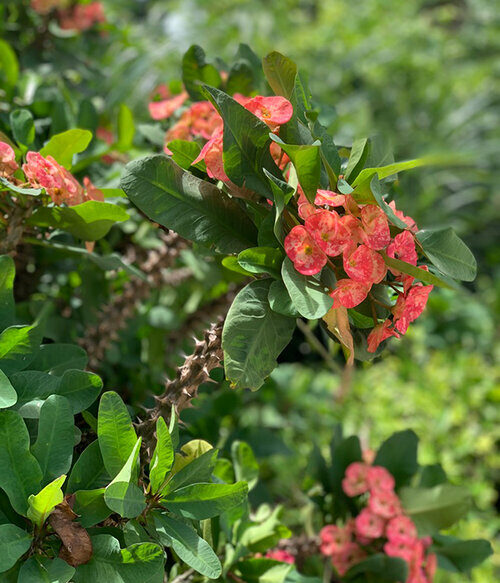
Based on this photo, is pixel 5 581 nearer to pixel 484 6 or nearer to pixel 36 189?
pixel 36 189

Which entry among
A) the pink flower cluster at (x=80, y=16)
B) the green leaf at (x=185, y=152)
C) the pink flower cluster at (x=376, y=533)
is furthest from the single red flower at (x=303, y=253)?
the pink flower cluster at (x=80, y=16)

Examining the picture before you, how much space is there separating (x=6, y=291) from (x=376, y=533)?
1.92 ft

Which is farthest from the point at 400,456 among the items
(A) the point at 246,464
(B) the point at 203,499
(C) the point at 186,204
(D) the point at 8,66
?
(D) the point at 8,66

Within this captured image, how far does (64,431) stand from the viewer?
0.52 meters

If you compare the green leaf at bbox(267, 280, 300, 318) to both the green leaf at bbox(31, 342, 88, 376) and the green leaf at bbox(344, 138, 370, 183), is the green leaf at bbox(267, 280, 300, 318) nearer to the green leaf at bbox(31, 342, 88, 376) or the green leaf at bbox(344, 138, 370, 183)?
the green leaf at bbox(344, 138, 370, 183)

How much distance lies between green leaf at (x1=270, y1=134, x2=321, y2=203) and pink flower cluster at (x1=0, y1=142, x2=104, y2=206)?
0.26 m

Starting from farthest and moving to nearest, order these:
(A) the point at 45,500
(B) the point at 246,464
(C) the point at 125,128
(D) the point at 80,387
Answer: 1. (C) the point at 125,128
2. (B) the point at 246,464
3. (D) the point at 80,387
4. (A) the point at 45,500

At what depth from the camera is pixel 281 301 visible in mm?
512

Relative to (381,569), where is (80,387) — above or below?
above

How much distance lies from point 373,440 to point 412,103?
308 cm

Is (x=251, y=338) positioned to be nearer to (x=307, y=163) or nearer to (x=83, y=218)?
(x=307, y=163)

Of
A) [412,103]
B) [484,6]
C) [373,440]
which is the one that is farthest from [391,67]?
[373,440]

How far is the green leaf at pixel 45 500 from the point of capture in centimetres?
46

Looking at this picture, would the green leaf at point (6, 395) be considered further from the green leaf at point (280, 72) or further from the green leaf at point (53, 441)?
the green leaf at point (280, 72)
